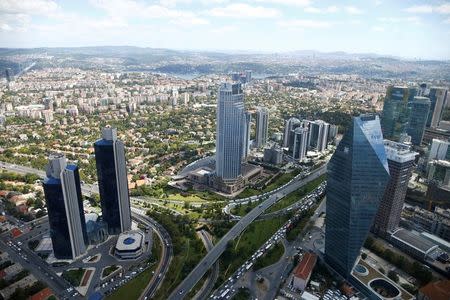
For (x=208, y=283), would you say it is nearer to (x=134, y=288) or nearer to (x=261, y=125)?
(x=134, y=288)

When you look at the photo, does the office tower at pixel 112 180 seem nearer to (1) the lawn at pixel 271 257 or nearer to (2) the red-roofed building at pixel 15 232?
(2) the red-roofed building at pixel 15 232

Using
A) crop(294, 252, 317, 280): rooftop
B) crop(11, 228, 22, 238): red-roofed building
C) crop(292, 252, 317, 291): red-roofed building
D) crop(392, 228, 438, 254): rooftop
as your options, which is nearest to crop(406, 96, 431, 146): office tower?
crop(392, 228, 438, 254): rooftop

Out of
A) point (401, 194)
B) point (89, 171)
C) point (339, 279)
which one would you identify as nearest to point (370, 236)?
point (401, 194)

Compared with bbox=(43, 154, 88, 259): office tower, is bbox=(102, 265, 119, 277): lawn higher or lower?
lower

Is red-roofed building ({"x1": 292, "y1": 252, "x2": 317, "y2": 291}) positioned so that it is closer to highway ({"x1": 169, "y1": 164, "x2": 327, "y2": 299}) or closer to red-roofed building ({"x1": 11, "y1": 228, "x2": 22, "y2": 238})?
highway ({"x1": 169, "y1": 164, "x2": 327, "y2": 299})

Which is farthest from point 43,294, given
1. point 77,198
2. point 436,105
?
point 436,105
